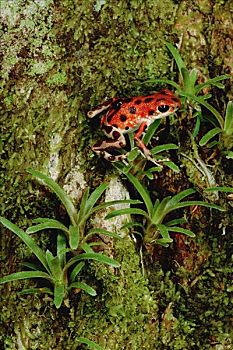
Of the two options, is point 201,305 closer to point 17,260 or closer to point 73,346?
point 73,346

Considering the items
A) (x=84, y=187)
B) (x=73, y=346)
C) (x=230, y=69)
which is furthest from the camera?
(x=230, y=69)

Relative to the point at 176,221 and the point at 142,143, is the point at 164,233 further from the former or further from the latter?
the point at 142,143

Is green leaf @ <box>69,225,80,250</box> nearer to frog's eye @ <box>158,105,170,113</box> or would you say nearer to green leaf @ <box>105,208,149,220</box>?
green leaf @ <box>105,208,149,220</box>

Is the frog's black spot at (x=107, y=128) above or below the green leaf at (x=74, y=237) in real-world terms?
above

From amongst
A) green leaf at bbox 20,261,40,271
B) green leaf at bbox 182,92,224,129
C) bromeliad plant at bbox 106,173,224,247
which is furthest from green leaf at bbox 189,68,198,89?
green leaf at bbox 20,261,40,271

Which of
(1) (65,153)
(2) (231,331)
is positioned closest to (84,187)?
(1) (65,153)

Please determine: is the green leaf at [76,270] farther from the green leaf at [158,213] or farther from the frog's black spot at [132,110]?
the frog's black spot at [132,110]

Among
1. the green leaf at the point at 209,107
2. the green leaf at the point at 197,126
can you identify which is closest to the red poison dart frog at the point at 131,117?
the green leaf at the point at 209,107
